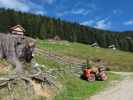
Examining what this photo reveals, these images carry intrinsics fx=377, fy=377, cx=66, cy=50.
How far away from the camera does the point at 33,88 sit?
20.8m

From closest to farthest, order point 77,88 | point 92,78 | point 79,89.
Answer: point 79,89, point 77,88, point 92,78

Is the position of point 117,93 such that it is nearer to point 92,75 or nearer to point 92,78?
point 92,78

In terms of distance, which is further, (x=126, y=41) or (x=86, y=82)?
(x=126, y=41)

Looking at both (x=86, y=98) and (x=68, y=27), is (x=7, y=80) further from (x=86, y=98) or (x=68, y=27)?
(x=68, y=27)

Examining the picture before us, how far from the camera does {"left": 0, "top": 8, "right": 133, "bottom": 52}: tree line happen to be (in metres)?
126

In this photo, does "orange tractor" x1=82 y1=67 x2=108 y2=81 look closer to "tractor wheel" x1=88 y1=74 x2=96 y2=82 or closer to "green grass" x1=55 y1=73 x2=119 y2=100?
"tractor wheel" x1=88 y1=74 x2=96 y2=82

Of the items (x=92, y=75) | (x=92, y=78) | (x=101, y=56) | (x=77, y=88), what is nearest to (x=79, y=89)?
(x=77, y=88)

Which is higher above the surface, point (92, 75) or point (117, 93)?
point (92, 75)

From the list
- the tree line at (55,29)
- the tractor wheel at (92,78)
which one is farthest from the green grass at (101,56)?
the tree line at (55,29)

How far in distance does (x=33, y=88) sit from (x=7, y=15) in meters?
113

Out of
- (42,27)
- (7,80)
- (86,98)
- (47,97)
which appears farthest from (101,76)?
(42,27)

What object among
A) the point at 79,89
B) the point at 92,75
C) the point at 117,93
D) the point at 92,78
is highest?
the point at 92,75

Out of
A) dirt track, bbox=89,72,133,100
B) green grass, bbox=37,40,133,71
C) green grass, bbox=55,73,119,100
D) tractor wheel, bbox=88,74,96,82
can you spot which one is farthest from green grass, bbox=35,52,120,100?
green grass, bbox=37,40,133,71

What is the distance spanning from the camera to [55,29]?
458 ft
